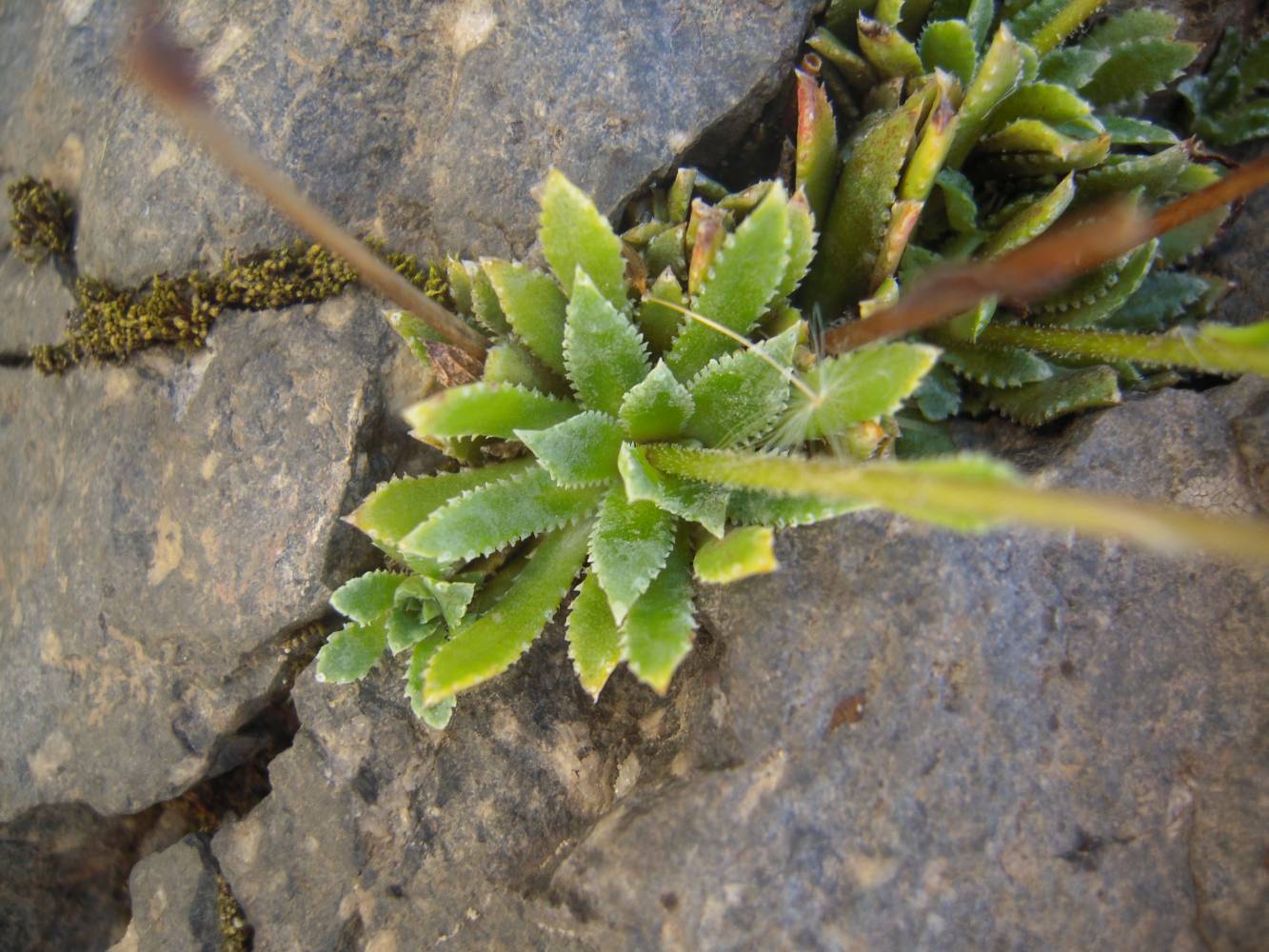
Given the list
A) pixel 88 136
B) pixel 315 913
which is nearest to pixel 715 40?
pixel 88 136

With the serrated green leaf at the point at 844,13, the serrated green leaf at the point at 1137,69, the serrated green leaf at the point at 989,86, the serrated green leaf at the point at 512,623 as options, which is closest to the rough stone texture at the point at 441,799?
the serrated green leaf at the point at 512,623

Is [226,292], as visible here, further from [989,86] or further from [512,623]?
[989,86]

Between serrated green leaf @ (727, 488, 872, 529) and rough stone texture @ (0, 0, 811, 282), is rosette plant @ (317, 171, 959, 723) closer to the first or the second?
serrated green leaf @ (727, 488, 872, 529)

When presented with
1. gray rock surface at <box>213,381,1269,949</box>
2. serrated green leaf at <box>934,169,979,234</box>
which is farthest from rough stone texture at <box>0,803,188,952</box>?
serrated green leaf at <box>934,169,979,234</box>

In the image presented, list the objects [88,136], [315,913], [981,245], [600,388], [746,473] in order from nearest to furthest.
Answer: [746,473], [600,388], [315,913], [981,245], [88,136]

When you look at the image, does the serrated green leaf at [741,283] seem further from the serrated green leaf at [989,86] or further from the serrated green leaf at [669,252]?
the serrated green leaf at [989,86]

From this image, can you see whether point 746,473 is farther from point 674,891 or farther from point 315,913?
point 315,913

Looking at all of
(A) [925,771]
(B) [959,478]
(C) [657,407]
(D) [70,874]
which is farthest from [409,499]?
(D) [70,874]
